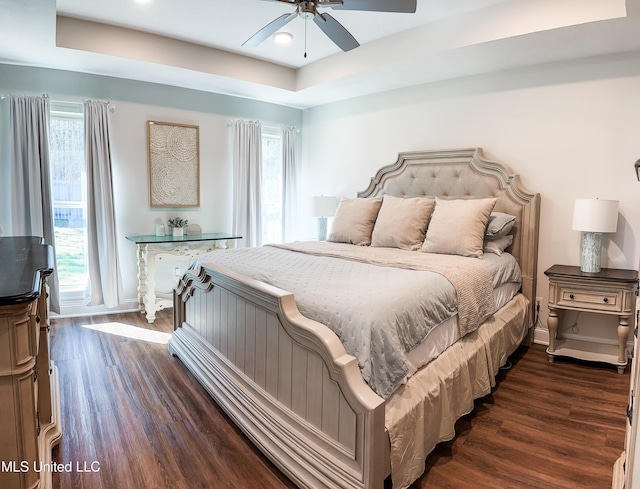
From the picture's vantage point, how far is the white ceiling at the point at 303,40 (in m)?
2.81

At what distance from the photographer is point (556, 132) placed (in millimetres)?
3416

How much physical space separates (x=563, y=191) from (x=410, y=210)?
127 centimetres

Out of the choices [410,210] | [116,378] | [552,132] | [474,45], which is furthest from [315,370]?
[552,132]

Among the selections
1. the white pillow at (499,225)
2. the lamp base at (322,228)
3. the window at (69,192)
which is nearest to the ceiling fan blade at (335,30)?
the white pillow at (499,225)

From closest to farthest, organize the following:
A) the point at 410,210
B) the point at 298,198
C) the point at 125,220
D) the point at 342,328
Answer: the point at 342,328, the point at 410,210, the point at 125,220, the point at 298,198

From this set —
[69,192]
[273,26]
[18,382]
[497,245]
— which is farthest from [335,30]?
[69,192]

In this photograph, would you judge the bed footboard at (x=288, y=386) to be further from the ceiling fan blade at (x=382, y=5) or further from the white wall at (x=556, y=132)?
the white wall at (x=556, y=132)

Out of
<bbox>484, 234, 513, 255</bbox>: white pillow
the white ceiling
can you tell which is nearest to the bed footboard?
<bbox>484, 234, 513, 255</bbox>: white pillow

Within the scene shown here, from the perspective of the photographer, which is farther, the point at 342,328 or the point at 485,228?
the point at 485,228

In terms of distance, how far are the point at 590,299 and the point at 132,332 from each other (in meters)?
3.81

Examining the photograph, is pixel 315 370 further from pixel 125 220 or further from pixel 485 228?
pixel 125 220

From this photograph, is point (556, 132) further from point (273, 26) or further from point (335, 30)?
point (273, 26)

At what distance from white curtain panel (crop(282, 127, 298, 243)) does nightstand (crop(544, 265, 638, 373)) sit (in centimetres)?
334

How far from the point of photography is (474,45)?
10.3 ft
